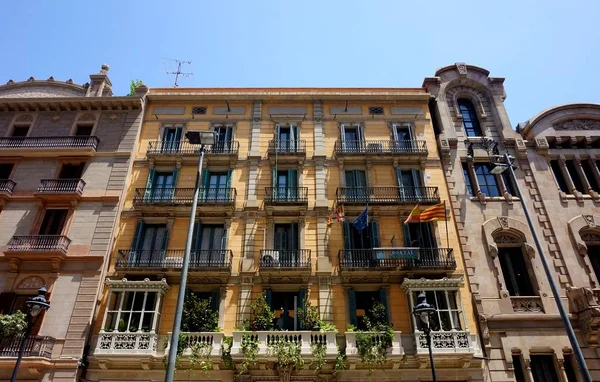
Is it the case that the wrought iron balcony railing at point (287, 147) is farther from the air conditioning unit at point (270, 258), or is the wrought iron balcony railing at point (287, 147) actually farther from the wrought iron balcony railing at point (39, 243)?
the wrought iron balcony railing at point (39, 243)

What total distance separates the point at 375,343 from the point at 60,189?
62.9 feet

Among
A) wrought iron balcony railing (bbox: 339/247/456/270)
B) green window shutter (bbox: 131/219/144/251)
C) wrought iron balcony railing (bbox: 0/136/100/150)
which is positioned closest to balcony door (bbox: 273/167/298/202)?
wrought iron balcony railing (bbox: 339/247/456/270)

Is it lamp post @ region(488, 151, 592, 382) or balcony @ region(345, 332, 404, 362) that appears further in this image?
balcony @ region(345, 332, 404, 362)

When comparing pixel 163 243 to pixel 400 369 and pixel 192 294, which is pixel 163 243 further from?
pixel 400 369

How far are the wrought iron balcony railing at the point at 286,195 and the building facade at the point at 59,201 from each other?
8.66 meters

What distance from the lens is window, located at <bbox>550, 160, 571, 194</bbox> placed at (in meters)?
22.2

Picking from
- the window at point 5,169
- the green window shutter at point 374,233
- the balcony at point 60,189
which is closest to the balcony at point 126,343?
the balcony at point 60,189

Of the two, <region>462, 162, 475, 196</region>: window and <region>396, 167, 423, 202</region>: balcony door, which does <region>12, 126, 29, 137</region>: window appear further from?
<region>462, 162, 475, 196</region>: window

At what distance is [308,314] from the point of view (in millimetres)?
17891

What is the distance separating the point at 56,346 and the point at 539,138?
28991mm

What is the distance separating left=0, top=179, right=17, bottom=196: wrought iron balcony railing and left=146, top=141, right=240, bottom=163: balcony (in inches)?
303

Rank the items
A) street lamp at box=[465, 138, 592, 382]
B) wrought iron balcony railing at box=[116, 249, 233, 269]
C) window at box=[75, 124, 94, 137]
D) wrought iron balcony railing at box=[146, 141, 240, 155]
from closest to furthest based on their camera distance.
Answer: street lamp at box=[465, 138, 592, 382] < wrought iron balcony railing at box=[116, 249, 233, 269] < wrought iron balcony railing at box=[146, 141, 240, 155] < window at box=[75, 124, 94, 137]

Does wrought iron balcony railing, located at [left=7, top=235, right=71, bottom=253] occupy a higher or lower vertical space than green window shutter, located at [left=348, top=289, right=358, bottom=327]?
higher

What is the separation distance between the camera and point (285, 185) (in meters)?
22.4
